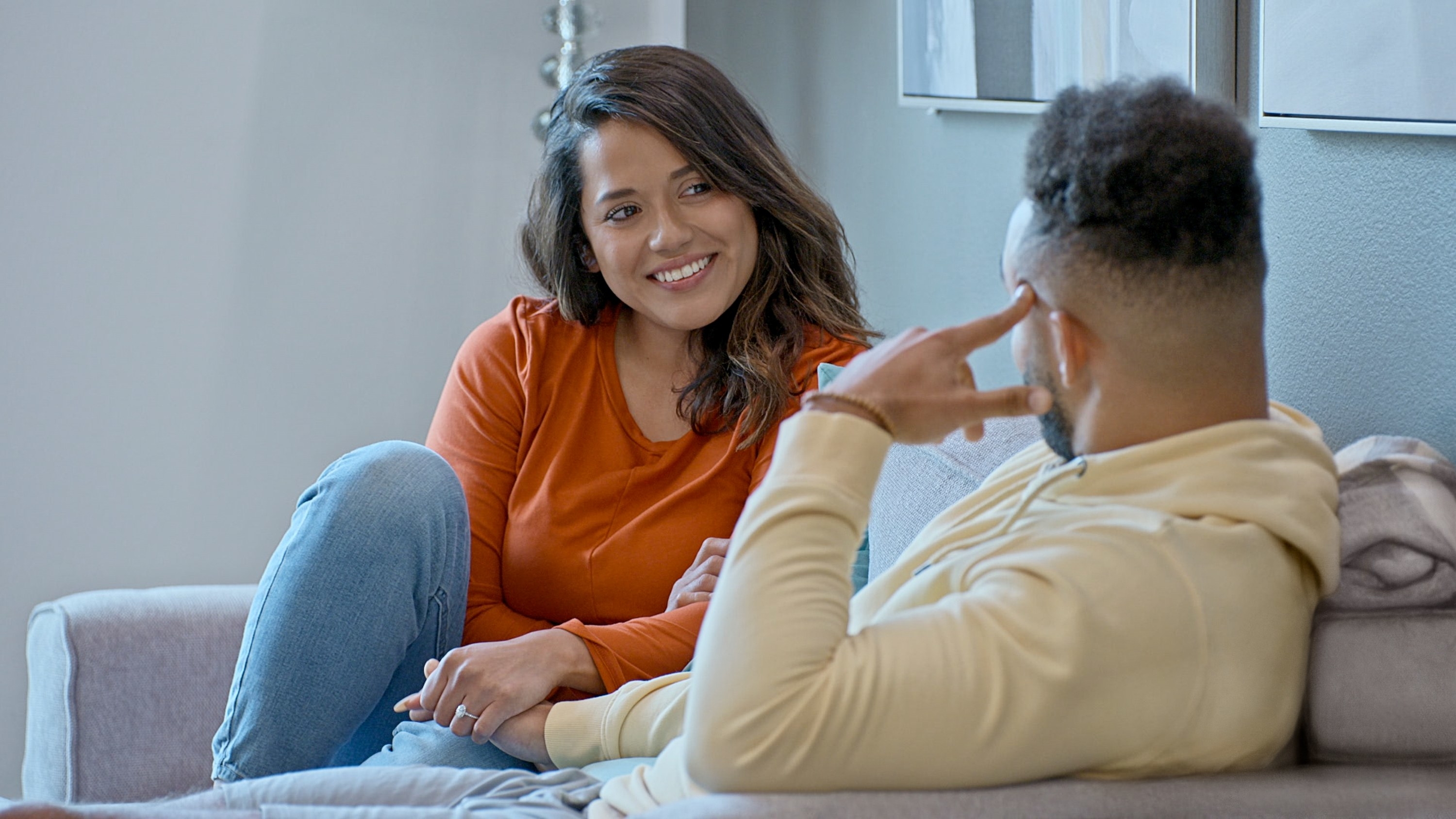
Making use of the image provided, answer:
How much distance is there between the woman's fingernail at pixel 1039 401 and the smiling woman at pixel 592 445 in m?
0.68

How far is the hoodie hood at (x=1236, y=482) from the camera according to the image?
0.84 m

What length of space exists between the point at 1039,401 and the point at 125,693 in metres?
1.17

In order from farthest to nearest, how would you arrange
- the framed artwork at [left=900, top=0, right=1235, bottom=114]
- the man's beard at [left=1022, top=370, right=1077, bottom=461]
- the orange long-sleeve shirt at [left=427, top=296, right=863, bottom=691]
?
the orange long-sleeve shirt at [left=427, top=296, right=863, bottom=691] → the framed artwork at [left=900, top=0, right=1235, bottom=114] → the man's beard at [left=1022, top=370, right=1077, bottom=461]

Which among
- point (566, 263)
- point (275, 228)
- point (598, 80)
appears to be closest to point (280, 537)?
point (275, 228)

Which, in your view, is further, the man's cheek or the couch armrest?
the couch armrest

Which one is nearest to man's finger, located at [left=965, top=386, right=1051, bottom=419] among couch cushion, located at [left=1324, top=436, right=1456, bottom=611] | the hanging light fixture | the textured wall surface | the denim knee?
couch cushion, located at [left=1324, top=436, right=1456, bottom=611]

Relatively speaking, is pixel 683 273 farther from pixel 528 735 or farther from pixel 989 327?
pixel 989 327

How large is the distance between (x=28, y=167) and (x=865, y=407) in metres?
2.27

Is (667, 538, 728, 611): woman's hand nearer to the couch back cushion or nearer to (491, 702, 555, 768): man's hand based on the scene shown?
(491, 702, 555, 768): man's hand

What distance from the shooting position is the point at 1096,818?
0.79 m

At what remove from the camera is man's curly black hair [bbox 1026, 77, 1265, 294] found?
81 centimetres

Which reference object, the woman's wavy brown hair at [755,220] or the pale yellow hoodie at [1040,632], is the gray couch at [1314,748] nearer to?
the pale yellow hoodie at [1040,632]

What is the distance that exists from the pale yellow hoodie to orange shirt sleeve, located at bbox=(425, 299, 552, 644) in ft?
2.71

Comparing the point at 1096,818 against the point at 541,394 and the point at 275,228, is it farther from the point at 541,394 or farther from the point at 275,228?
the point at 275,228
